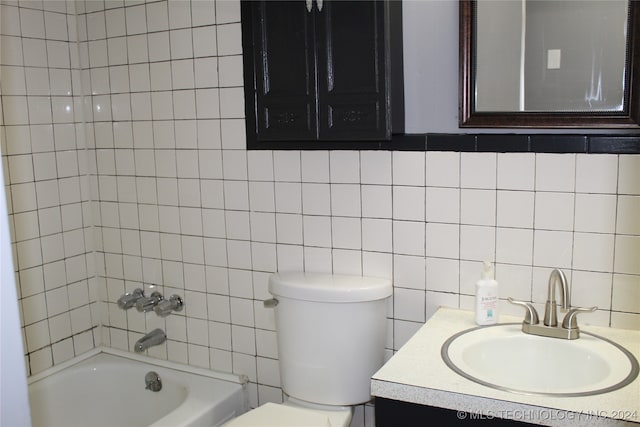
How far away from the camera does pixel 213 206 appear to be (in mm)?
2416

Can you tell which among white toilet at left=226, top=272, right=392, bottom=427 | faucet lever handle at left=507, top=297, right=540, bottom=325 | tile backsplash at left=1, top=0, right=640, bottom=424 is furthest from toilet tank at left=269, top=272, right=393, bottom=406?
faucet lever handle at left=507, top=297, right=540, bottom=325

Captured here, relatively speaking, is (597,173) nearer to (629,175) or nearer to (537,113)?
(629,175)

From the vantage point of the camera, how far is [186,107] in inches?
94.8

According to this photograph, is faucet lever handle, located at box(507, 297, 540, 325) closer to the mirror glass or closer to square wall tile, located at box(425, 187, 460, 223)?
square wall tile, located at box(425, 187, 460, 223)

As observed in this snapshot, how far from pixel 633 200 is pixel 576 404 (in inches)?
24.8

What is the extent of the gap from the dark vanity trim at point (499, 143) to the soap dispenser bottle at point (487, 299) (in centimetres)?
35

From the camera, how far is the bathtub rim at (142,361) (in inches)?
96.9

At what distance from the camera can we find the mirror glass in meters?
1.71

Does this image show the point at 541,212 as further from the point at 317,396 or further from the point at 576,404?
the point at 317,396

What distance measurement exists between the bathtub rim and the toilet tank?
0.39 meters

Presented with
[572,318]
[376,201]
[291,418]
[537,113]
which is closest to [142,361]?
[291,418]

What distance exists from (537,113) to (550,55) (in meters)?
0.16

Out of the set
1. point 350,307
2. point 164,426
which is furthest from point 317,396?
point 164,426

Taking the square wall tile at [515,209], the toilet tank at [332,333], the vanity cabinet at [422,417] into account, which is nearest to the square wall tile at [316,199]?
the toilet tank at [332,333]
